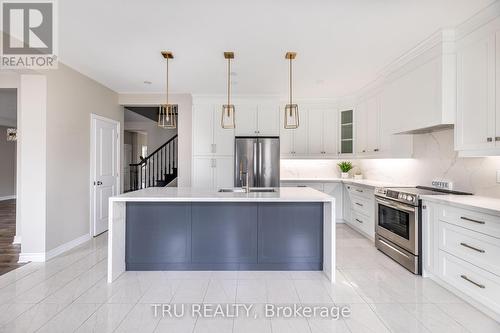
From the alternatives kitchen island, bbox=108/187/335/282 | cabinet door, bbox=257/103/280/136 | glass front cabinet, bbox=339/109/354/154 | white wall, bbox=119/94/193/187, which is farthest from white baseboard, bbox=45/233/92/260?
glass front cabinet, bbox=339/109/354/154

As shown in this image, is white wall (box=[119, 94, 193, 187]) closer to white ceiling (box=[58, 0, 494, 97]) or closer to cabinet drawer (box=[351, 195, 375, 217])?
white ceiling (box=[58, 0, 494, 97])

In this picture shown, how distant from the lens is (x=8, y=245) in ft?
13.1

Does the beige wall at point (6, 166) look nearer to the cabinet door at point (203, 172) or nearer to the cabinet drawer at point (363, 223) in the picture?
the cabinet door at point (203, 172)

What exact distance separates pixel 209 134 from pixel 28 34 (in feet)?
9.78

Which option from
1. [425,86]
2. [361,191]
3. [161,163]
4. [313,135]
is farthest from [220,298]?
[161,163]

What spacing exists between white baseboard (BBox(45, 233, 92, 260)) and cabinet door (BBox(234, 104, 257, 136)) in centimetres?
320

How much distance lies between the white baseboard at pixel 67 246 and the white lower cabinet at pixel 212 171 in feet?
6.62

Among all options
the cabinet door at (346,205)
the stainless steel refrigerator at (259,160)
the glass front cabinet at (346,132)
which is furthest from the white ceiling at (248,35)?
the cabinet door at (346,205)

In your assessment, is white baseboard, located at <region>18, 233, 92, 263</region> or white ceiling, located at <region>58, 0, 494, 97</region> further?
white baseboard, located at <region>18, 233, 92, 263</region>

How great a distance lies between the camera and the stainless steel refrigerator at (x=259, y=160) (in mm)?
4980

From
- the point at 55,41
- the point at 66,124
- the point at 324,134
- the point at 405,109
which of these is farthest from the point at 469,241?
the point at 66,124

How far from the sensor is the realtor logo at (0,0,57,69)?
2.44m

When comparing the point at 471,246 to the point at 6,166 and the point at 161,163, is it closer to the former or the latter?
the point at 161,163

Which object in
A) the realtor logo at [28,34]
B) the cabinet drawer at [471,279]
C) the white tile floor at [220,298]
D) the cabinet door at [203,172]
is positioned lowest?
the white tile floor at [220,298]
